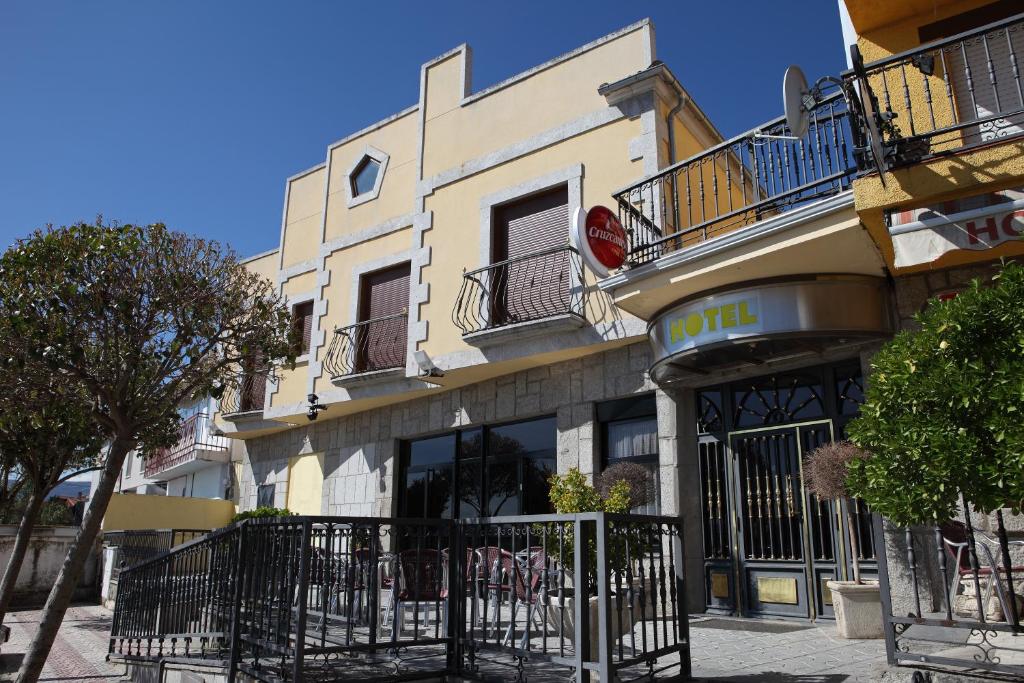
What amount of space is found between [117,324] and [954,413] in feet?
26.9

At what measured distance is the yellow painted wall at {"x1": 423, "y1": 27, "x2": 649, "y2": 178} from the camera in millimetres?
11859

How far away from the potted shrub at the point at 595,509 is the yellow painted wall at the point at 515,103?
5822mm

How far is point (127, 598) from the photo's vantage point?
9383 mm

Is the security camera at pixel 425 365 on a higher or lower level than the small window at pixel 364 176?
lower

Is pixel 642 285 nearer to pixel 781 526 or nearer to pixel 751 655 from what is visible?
pixel 781 526

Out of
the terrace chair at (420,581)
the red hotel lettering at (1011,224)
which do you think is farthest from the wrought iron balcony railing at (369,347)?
the red hotel lettering at (1011,224)

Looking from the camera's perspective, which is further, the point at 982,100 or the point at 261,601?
the point at 982,100

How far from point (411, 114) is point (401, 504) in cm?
788

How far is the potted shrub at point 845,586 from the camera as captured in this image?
7.44m

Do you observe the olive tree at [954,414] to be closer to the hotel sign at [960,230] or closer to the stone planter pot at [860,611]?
the hotel sign at [960,230]

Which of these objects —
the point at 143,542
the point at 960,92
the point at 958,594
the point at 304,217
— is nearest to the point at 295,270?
the point at 304,217

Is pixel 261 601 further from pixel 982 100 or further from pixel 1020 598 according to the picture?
pixel 982 100

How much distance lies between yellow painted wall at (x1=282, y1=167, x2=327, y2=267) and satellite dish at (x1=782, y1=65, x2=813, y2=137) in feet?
39.5

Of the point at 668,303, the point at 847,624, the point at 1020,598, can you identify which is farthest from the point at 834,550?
the point at 668,303
